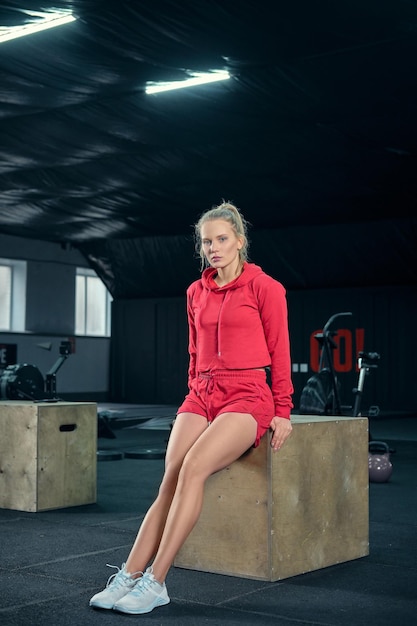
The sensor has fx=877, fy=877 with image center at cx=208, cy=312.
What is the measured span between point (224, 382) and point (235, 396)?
0.21 feet

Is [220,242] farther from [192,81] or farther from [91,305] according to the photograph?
[91,305]

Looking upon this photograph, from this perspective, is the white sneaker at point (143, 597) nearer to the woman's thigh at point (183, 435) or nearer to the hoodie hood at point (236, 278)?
the woman's thigh at point (183, 435)

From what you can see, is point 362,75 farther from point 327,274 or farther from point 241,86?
point 327,274

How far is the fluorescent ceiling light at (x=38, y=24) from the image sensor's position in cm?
607

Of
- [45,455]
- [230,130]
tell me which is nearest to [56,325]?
[230,130]

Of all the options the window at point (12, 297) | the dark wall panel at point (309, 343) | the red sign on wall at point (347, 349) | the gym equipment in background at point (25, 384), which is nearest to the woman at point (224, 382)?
the gym equipment in background at point (25, 384)

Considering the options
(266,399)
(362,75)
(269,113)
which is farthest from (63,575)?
(269,113)

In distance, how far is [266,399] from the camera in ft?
10.1

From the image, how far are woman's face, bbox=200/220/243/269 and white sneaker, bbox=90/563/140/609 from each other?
3.63 ft

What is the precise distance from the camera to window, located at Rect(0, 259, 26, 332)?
15227mm

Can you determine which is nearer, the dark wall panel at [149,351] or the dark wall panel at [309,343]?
the dark wall panel at [309,343]

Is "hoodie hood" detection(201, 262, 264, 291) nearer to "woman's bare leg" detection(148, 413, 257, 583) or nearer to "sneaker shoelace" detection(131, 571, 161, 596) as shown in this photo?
"woman's bare leg" detection(148, 413, 257, 583)

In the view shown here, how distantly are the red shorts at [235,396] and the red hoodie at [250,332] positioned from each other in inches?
1.1

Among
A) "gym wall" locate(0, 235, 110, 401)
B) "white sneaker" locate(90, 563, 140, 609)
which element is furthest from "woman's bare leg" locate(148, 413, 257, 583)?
"gym wall" locate(0, 235, 110, 401)
